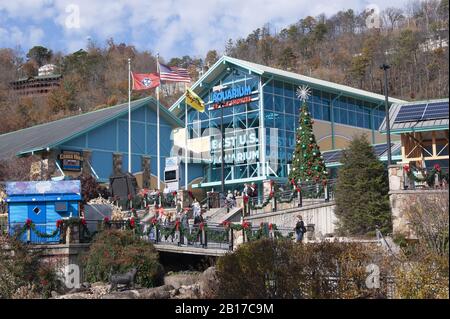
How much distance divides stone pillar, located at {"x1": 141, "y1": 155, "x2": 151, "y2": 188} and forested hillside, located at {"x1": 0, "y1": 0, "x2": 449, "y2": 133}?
104 ft

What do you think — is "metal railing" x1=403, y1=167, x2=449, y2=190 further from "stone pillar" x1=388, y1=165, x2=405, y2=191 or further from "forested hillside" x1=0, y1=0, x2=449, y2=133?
"forested hillside" x1=0, y1=0, x2=449, y2=133

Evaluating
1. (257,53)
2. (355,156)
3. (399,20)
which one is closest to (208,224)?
(355,156)

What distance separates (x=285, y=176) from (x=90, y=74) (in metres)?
65.8

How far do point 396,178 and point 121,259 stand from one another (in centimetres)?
1060

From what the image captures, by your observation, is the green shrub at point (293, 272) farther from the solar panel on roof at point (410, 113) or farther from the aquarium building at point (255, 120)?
the aquarium building at point (255, 120)

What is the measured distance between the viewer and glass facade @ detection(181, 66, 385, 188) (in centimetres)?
5212

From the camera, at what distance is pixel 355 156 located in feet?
88.9

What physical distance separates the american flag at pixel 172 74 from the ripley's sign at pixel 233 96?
13.0 meters

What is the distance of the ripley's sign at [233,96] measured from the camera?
53.0 meters

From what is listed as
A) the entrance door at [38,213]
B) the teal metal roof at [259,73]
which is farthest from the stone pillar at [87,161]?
the entrance door at [38,213]

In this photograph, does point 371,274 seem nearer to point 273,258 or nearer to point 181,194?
point 273,258

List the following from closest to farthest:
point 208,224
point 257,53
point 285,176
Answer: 1. point 208,224
2. point 285,176
3. point 257,53

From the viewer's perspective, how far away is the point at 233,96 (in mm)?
54219

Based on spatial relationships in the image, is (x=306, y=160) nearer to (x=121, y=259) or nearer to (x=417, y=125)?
(x=417, y=125)
